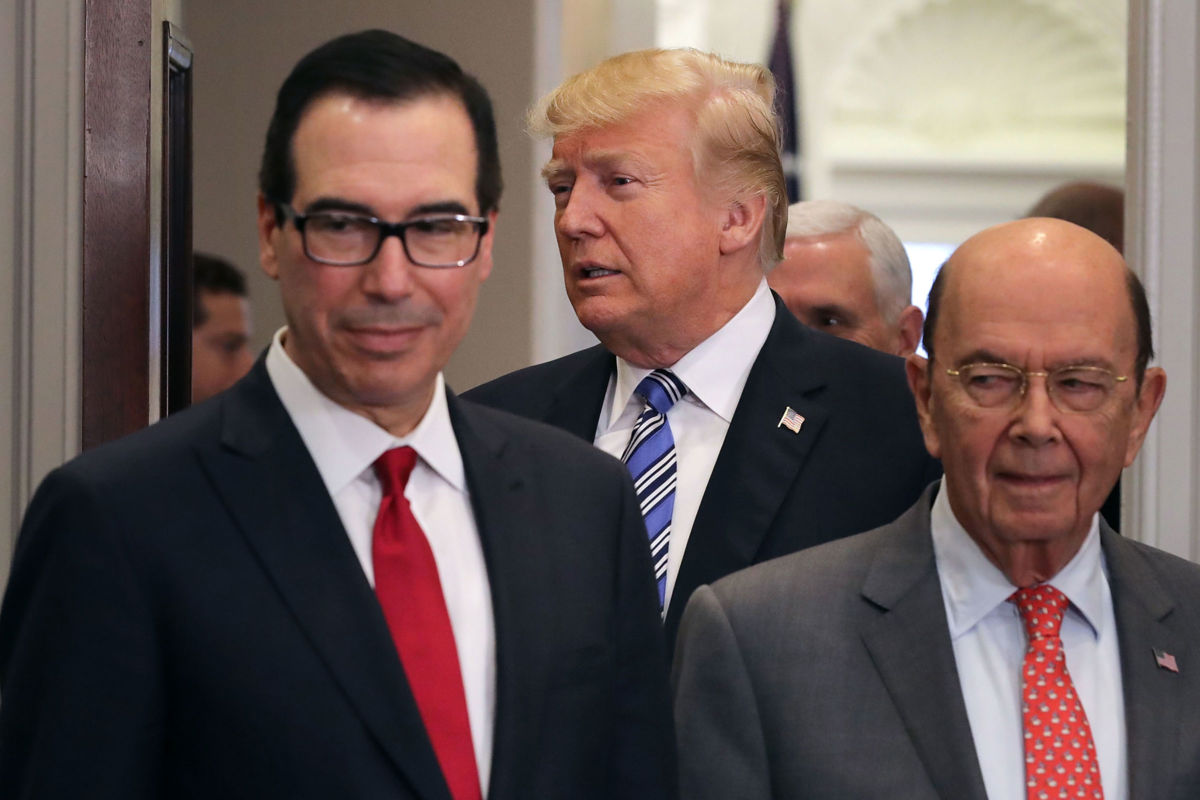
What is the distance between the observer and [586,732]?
5.03ft

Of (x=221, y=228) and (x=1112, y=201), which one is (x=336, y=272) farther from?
(x=221, y=228)

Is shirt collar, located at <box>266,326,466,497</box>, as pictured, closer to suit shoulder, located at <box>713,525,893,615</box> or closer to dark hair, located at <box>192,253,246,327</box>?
suit shoulder, located at <box>713,525,893,615</box>

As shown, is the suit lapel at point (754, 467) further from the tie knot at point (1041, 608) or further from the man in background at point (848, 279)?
the man in background at point (848, 279)

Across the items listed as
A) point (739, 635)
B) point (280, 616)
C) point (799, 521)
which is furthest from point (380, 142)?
point (799, 521)

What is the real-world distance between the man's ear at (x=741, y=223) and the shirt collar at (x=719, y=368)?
99 millimetres

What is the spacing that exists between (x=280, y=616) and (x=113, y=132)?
1.22 m

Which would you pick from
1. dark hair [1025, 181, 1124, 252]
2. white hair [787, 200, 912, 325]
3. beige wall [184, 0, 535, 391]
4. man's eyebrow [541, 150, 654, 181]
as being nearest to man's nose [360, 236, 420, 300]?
man's eyebrow [541, 150, 654, 181]

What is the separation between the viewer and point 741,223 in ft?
8.50

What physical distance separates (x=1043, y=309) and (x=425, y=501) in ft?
2.49

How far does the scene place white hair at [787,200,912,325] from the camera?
352cm

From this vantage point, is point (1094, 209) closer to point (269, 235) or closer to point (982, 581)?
point (982, 581)

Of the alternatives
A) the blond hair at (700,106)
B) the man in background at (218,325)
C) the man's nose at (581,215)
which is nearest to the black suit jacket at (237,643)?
the man's nose at (581,215)

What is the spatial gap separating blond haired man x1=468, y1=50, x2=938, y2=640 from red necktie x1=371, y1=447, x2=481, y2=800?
818 millimetres

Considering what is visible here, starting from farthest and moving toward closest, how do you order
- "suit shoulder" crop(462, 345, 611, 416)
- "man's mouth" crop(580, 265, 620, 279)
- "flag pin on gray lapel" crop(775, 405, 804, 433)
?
1. "suit shoulder" crop(462, 345, 611, 416)
2. "man's mouth" crop(580, 265, 620, 279)
3. "flag pin on gray lapel" crop(775, 405, 804, 433)
